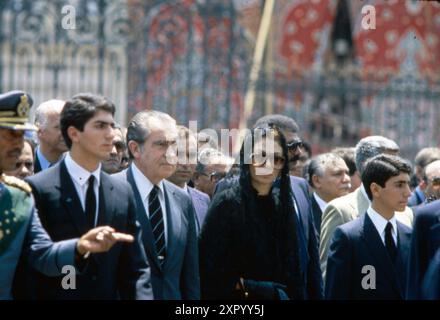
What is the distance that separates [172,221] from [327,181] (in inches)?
102

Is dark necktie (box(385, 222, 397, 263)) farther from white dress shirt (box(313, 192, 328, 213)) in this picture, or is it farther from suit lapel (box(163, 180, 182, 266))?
white dress shirt (box(313, 192, 328, 213))

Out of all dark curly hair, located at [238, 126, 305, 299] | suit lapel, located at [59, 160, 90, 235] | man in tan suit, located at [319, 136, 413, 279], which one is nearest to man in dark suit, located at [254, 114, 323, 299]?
man in tan suit, located at [319, 136, 413, 279]

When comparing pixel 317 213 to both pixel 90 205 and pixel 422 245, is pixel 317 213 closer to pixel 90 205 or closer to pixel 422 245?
pixel 422 245

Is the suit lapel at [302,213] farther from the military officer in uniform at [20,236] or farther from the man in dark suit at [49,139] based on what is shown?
the military officer in uniform at [20,236]

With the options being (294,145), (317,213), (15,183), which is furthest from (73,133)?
(317,213)

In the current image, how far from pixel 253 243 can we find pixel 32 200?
1.52 metres

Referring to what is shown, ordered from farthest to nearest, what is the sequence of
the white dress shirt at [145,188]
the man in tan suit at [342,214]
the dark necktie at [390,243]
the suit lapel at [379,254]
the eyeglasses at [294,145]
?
the eyeglasses at [294,145], the man in tan suit at [342,214], the dark necktie at [390,243], the suit lapel at [379,254], the white dress shirt at [145,188]

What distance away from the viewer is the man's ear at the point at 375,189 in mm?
8062

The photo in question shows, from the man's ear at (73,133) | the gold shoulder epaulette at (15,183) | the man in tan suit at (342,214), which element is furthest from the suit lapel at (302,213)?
the gold shoulder epaulette at (15,183)

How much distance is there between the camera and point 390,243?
7.88m

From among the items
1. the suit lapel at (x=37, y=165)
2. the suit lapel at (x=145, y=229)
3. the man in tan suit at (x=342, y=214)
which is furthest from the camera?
the man in tan suit at (x=342, y=214)

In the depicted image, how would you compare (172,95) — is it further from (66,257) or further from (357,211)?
(66,257)
